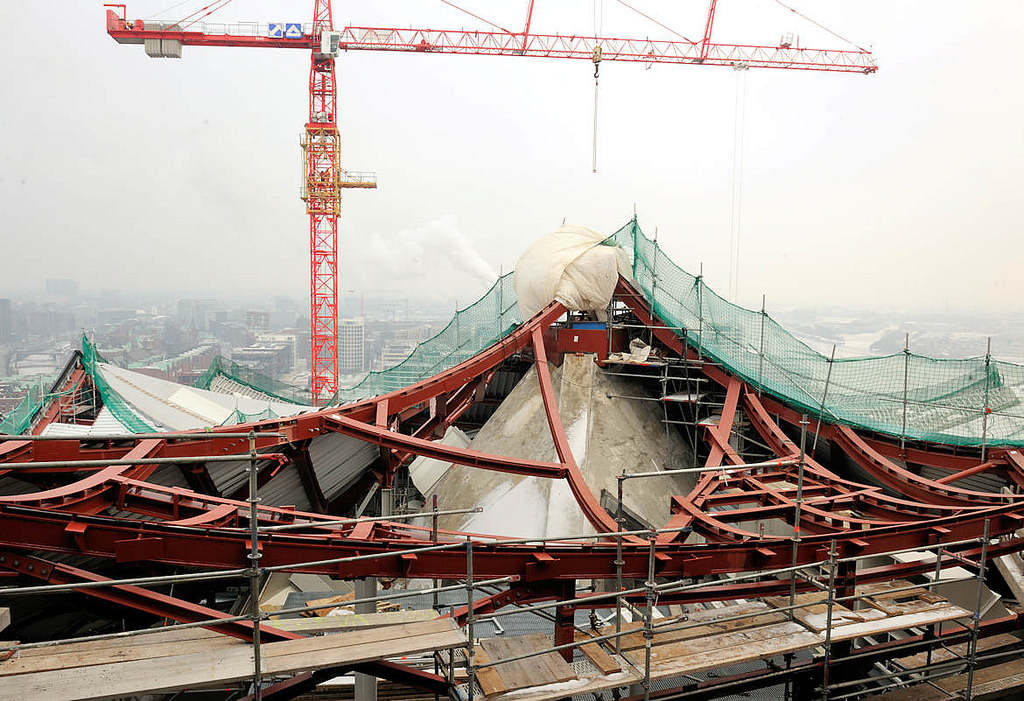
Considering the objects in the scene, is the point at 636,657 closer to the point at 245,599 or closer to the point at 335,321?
the point at 245,599

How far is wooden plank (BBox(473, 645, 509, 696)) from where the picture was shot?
524 cm

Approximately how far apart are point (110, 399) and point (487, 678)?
738 centimetres

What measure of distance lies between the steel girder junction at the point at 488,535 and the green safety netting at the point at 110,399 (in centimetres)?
59

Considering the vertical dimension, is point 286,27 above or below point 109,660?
above

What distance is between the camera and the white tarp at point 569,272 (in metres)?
12.9

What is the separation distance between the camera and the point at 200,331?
2355 cm

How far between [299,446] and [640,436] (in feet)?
19.4

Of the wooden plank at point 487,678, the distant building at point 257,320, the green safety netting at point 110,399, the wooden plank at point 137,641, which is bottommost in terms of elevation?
the wooden plank at point 487,678

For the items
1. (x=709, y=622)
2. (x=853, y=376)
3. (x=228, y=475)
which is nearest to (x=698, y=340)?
(x=853, y=376)

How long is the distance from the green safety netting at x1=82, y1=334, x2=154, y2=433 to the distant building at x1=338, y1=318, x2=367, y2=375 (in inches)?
638

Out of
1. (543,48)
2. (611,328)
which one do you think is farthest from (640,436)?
(543,48)

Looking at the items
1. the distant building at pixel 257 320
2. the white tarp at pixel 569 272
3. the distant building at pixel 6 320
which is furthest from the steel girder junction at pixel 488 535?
the distant building at pixel 257 320

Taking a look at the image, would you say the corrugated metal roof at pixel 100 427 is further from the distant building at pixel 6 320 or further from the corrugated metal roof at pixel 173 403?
the distant building at pixel 6 320

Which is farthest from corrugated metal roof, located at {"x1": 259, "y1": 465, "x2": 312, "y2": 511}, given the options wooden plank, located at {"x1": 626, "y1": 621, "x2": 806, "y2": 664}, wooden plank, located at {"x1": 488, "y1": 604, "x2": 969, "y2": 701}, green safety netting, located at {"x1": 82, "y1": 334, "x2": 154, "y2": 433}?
wooden plank, located at {"x1": 626, "y1": 621, "x2": 806, "y2": 664}
